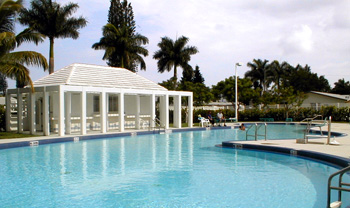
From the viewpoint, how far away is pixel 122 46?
3612cm

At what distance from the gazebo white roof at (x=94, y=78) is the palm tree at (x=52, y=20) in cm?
999

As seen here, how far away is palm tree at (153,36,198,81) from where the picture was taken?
42.3 m

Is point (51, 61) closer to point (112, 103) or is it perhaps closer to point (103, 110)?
point (112, 103)

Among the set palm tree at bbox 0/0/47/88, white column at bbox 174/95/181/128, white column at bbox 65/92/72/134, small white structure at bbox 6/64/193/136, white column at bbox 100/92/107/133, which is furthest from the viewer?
white column at bbox 174/95/181/128

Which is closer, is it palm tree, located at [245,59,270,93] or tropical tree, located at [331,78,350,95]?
palm tree, located at [245,59,270,93]

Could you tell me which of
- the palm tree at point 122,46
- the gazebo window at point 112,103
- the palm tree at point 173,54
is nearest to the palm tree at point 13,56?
the gazebo window at point 112,103

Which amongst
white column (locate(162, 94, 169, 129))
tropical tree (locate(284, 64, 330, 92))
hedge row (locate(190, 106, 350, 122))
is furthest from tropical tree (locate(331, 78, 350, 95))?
white column (locate(162, 94, 169, 129))

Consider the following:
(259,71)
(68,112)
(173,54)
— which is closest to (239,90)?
(173,54)

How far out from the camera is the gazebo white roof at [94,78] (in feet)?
65.2

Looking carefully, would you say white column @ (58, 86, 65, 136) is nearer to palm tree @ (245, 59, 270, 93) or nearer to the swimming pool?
the swimming pool

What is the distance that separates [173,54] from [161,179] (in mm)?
34485

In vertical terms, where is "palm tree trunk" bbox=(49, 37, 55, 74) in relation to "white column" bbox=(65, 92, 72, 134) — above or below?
above

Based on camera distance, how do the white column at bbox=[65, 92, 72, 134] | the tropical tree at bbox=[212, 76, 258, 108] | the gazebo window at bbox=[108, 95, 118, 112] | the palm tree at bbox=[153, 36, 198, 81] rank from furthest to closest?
the tropical tree at bbox=[212, 76, 258, 108], the palm tree at bbox=[153, 36, 198, 81], the gazebo window at bbox=[108, 95, 118, 112], the white column at bbox=[65, 92, 72, 134]

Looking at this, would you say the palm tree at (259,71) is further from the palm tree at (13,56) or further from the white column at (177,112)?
the palm tree at (13,56)
